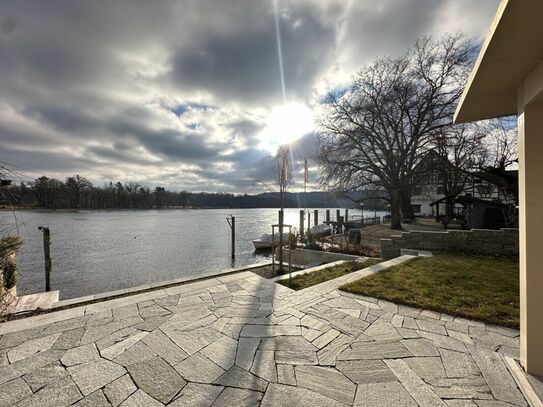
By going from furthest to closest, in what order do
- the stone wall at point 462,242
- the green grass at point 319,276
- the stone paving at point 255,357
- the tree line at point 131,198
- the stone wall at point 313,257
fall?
the tree line at point 131,198
the stone wall at point 313,257
the stone wall at point 462,242
the green grass at point 319,276
the stone paving at point 255,357

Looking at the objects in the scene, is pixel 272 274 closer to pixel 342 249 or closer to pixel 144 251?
pixel 342 249

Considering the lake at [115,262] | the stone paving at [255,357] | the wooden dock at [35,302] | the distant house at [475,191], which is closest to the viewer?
the stone paving at [255,357]

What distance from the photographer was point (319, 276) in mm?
5785

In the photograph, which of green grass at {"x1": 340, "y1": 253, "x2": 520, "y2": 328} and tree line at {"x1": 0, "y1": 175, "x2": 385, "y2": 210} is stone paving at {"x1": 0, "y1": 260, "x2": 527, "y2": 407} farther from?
tree line at {"x1": 0, "y1": 175, "x2": 385, "y2": 210}

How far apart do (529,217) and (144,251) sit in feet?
56.2

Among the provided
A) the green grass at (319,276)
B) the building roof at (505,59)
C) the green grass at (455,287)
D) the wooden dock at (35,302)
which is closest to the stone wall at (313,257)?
the green grass at (319,276)

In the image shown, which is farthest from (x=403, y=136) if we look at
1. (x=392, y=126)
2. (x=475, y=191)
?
(x=475, y=191)

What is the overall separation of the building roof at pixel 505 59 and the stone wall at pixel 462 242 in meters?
6.73

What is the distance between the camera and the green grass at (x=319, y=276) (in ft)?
17.0

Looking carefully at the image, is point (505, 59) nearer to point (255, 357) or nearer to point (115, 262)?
point (255, 357)

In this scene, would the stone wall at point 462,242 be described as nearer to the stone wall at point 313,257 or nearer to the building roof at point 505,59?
the stone wall at point 313,257

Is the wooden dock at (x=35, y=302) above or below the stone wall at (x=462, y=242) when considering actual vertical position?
below

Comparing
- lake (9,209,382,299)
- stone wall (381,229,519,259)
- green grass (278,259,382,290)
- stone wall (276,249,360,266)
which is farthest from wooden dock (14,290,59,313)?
stone wall (381,229,519,259)

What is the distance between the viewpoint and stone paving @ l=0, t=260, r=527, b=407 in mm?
1987
